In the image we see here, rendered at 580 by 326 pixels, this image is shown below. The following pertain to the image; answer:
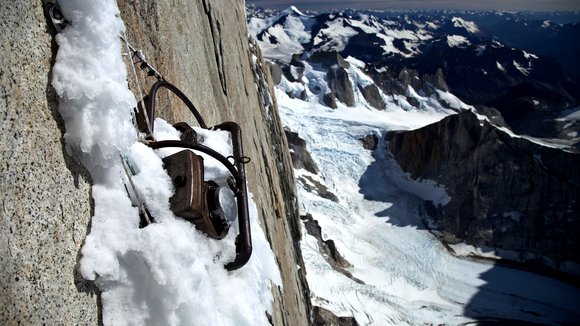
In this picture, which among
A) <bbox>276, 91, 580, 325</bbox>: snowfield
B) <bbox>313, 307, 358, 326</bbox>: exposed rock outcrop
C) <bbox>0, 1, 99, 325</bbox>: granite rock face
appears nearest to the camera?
<bbox>0, 1, 99, 325</bbox>: granite rock face

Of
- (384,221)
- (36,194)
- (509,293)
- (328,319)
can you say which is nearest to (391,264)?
(384,221)

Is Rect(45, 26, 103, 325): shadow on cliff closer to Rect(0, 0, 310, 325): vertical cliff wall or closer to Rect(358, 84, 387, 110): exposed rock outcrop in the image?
Rect(0, 0, 310, 325): vertical cliff wall

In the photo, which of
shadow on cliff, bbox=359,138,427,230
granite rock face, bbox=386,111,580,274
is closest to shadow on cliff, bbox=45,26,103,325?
shadow on cliff, bbox=359,138,427,230

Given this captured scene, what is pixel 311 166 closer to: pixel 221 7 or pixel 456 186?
pixel 456 186

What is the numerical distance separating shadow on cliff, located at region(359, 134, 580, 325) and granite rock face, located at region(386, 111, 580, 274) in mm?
3109

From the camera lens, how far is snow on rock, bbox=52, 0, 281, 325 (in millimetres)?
2223

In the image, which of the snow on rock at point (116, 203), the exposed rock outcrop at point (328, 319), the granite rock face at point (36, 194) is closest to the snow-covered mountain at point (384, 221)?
the exposed rock outcrop at point (328, 319)

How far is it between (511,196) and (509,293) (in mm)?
14981

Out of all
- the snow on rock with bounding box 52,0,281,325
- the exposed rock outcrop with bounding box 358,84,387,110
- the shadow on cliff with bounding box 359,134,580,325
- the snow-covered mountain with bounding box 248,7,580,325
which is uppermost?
the snow on rock with bounding box 52,0,281,325

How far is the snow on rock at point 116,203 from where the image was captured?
2223 millimetres

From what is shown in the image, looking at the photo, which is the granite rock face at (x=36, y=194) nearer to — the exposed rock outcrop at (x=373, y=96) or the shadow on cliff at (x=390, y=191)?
the shadow on cliff at (x=390, y=191)

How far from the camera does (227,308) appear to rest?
2834 millimetres

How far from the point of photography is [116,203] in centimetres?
237

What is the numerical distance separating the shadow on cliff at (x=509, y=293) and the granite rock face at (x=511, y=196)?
10.2ft
